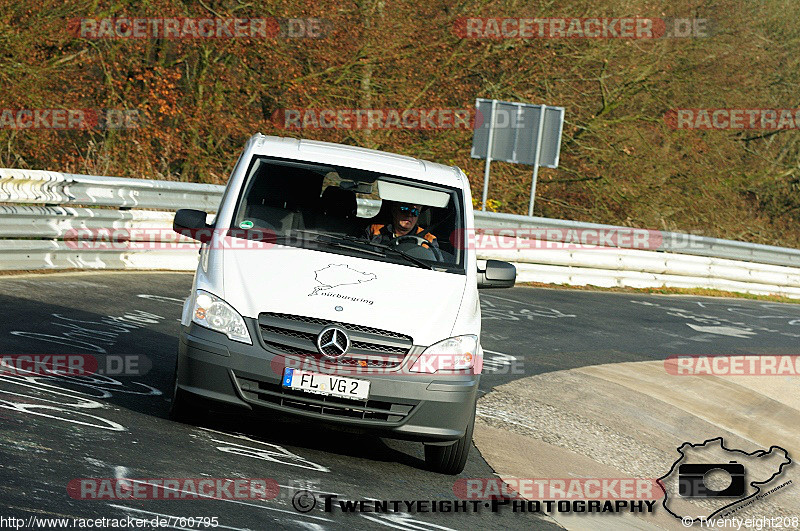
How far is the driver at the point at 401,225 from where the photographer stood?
791cm

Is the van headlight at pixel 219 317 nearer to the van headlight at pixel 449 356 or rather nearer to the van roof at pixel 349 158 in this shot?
the van headlight at pixel 449 356

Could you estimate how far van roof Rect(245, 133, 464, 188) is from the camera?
798 cm

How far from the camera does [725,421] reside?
1171 centimetres

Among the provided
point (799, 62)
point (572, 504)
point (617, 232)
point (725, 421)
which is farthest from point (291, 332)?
point (799, 62)

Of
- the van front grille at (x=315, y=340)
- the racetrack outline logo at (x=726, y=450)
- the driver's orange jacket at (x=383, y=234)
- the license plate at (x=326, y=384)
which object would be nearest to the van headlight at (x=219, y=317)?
the van front grille at (x=315, y=340)

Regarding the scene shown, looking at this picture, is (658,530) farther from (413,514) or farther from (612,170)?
(612,170)

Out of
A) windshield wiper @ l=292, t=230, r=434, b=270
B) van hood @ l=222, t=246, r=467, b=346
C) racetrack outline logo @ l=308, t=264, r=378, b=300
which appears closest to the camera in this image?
van hood @ l=222, t=246, r=467, b=346

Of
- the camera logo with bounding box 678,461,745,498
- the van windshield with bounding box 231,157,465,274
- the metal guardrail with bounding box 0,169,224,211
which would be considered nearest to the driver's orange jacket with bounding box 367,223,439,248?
the van windshield with bounding box 231,157,465,274

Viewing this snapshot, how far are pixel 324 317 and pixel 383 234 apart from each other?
4.58ft

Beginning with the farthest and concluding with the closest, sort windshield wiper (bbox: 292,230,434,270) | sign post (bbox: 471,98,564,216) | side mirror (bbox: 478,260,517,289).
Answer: sign post (bbox: 471,98,564,216) < side mirror (bbox: 478,260,517,289) < windshield wiper (bbox: 292,230,434,270)

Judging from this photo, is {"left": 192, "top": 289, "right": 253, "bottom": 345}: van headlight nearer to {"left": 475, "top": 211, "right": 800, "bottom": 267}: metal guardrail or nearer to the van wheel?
the van wheel

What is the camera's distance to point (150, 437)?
6.71 meters

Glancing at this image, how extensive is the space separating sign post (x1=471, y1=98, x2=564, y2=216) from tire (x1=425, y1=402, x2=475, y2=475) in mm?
15933

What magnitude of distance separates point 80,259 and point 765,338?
1043cm
